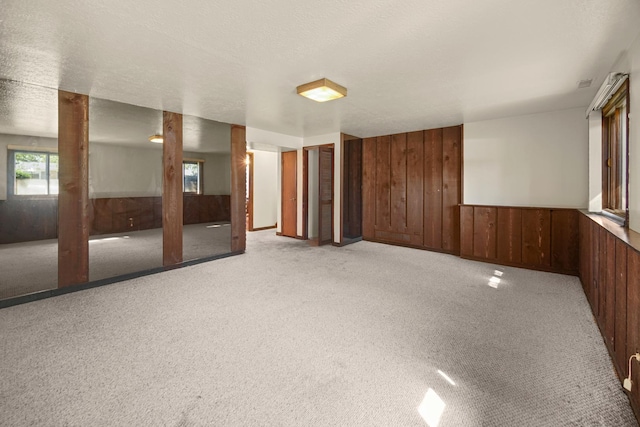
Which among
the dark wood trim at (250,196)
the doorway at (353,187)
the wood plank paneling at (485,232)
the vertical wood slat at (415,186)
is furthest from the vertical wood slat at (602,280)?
the dark wood trim at (250,196)

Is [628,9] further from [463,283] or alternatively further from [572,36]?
[463,283]

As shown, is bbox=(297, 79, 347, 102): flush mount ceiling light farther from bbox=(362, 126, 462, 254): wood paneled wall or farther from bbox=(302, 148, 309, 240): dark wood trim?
bbox=(302, 148, 309, 240): dark wood trim

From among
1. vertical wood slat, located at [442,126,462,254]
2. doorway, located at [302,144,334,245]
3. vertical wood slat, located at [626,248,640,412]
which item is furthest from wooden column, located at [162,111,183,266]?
vertical wood slat, located at [626,248,640,412]

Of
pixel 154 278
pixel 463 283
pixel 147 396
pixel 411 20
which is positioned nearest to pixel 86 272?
pixel 154 278

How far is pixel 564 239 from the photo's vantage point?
407 centimetres

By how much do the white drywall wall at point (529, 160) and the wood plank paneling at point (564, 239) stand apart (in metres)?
0.45

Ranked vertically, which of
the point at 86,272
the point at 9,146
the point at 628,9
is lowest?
the point at 86,272

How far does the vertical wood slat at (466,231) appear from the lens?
4.92 metres

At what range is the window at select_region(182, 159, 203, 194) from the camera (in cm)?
498

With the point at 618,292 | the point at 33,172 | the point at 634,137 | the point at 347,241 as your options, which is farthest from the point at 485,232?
the point at 33,172

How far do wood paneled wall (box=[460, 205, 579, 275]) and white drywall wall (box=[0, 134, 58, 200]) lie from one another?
609cm

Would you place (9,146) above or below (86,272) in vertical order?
above

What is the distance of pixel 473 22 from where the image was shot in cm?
209

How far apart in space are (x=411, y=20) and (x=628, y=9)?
145 centimetres
